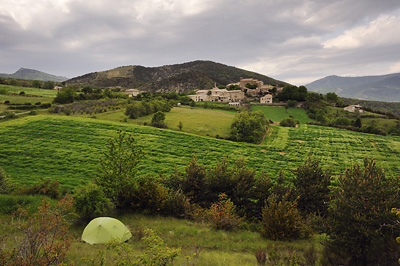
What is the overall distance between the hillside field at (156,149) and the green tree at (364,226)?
20024mm

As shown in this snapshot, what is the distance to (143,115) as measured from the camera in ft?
232

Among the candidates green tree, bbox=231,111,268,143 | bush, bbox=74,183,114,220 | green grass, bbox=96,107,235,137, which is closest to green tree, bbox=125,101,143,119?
green grass, bbox=96,107,235,137

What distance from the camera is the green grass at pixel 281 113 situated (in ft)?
268

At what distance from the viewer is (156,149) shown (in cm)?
4319

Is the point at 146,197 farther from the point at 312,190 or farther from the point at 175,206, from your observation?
the point at 312,190

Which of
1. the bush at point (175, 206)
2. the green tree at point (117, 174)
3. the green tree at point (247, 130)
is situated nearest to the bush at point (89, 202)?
the green tree at point (117, 174)

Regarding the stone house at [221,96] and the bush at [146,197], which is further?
the stone house at [221,96]

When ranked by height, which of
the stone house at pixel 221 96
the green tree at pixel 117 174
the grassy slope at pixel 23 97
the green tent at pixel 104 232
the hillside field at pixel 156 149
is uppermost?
the stone house at pixel 221 96

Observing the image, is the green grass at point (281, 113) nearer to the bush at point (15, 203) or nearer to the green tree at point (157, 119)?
the green tree at point (157, 119)

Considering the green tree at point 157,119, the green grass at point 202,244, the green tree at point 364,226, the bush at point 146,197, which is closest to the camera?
the green tree at point 364,226

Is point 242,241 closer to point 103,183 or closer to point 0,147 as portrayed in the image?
point 103,183

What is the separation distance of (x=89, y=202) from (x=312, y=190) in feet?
62.9

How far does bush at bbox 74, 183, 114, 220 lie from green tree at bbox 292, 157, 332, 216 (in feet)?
55.6

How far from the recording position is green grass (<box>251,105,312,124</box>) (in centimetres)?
8178
